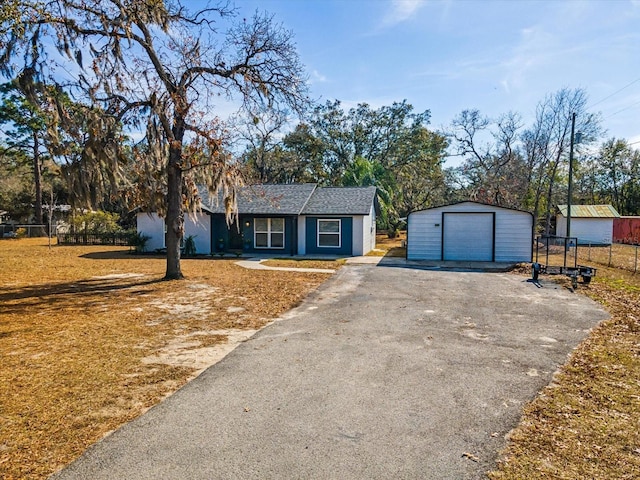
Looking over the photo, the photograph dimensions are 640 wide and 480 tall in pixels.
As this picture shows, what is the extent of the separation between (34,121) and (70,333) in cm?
3233

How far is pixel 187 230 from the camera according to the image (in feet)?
66.5

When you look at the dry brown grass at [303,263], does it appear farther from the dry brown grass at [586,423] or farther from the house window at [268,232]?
the dry brown grass at [586,423]

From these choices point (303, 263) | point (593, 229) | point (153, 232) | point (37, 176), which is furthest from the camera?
point (37, 176)

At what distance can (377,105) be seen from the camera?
3347 cm

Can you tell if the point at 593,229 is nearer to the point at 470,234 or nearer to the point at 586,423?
the point at 470,234

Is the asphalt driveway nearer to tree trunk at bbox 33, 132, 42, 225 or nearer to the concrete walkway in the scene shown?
the concrete walkway

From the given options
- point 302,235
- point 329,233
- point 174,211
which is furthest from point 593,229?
point 174,211

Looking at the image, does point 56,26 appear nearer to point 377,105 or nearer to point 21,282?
point 21,282

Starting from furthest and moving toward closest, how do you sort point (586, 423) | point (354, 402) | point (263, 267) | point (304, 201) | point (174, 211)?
1. point (304, 201)
2. point (263, 267)
3. point (174, 211)
4. point (354, 402)
5. point (586, 423)

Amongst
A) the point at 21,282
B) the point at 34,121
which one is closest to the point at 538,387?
the point at 21,282

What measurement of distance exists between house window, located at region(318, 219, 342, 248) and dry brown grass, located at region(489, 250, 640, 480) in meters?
13.8

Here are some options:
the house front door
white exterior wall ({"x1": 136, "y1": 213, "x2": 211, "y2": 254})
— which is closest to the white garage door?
the house front door

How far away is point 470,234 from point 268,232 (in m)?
9.50

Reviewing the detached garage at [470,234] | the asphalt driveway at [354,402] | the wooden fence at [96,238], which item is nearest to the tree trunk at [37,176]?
the wooden fence at [96,238]
